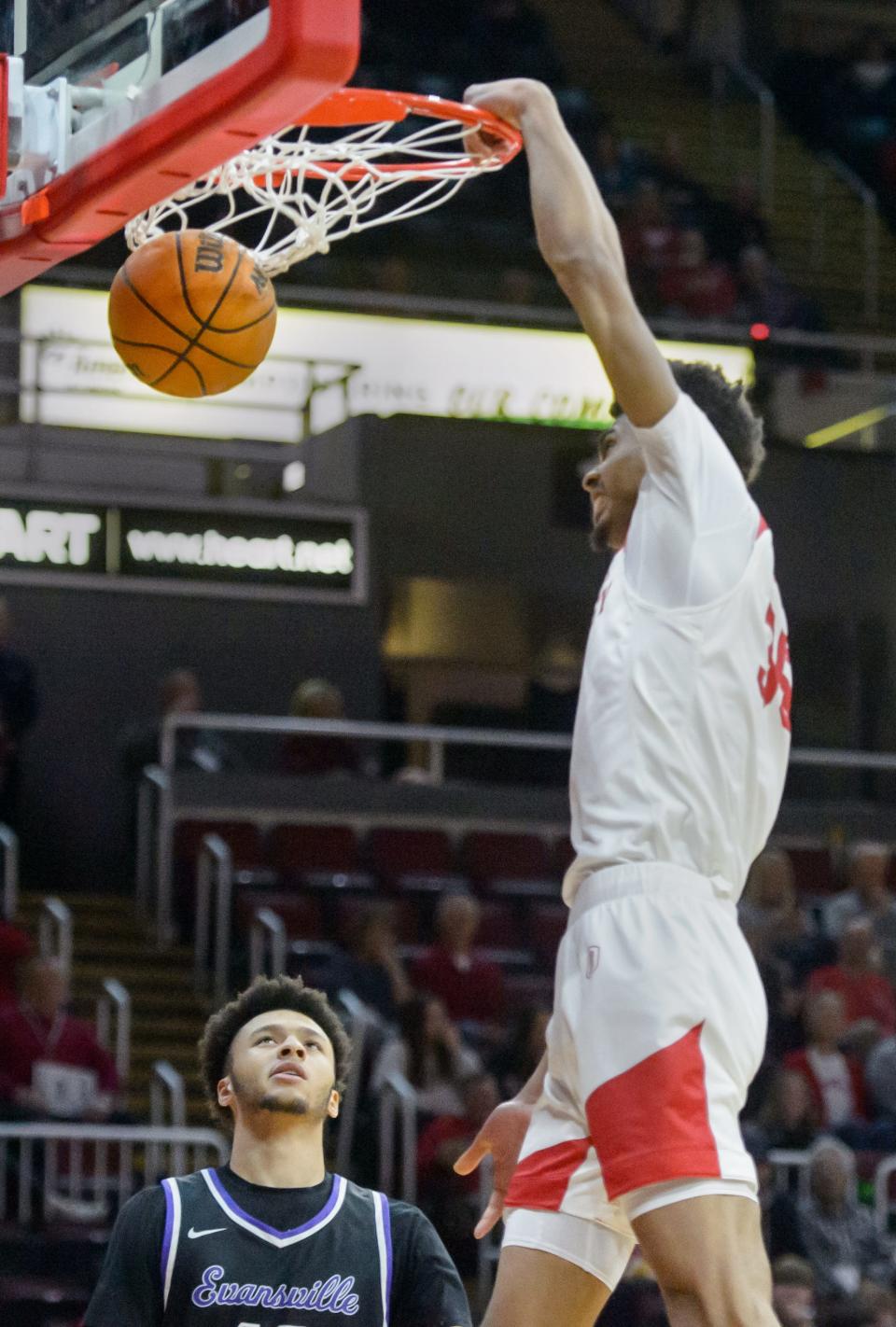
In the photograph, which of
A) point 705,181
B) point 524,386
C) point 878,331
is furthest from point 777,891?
point 705,181

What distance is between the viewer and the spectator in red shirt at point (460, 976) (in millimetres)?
10219

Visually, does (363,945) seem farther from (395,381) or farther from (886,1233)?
(395,381)

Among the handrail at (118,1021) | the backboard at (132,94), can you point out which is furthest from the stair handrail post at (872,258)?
the backboard at (132,94)

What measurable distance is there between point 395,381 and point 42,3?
970 cm

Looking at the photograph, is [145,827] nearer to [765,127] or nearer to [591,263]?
[765,127]

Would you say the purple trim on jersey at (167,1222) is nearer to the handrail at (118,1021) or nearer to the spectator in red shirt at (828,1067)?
the handrail at (118,1021)

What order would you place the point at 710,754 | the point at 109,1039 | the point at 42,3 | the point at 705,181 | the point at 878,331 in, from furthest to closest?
the point at 705,181 → the point at 878,331 → the point at 109,1039 → the point at 42,3 → the point at 710,754

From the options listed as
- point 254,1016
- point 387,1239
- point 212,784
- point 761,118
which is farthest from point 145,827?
point 387,1239

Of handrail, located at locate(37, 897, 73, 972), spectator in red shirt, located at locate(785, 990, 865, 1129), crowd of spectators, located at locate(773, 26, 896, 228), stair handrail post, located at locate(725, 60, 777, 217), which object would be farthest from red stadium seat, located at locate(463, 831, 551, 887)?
crowd of spectators, located at locate(773, 26, 896, 228)

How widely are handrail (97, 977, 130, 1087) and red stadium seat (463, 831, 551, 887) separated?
6.71ft

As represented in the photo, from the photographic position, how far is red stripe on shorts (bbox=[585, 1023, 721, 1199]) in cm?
296

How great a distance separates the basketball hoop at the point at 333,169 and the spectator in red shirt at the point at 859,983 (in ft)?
21.0

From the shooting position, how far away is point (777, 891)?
11094mm

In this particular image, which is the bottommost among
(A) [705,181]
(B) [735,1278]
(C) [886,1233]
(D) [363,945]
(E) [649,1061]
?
(C) [886,1233]
